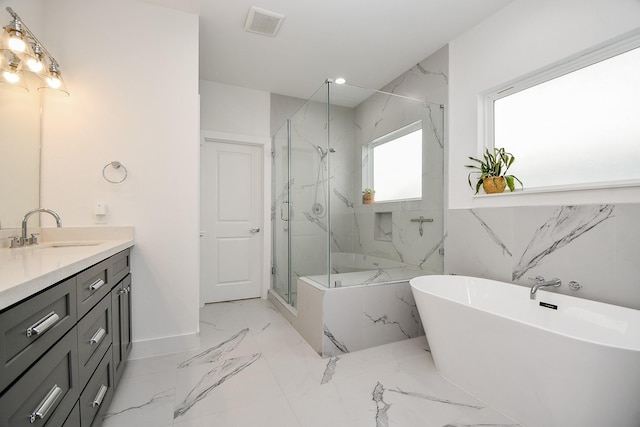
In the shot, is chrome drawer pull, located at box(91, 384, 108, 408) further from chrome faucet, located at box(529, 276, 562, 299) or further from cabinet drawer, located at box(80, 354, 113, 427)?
chrome faucet, located at box(529, 276, 562, 299)

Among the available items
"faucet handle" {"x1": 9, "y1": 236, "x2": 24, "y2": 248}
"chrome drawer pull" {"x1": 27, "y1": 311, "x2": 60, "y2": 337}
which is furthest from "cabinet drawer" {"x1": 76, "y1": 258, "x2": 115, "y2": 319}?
"faucet handle" {"x1": 9, "y1": 236, "x2": 24, "y2": 248}

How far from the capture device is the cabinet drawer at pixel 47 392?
67cm

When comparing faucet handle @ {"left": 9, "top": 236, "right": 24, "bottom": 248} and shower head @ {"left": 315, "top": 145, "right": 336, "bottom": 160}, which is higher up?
shower head @ {"left": 315, "top": 145, "right": 336, "bottom": 160}

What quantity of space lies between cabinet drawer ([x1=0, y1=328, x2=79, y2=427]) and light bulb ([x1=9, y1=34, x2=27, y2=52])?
1.61m

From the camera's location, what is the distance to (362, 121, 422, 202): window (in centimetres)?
275

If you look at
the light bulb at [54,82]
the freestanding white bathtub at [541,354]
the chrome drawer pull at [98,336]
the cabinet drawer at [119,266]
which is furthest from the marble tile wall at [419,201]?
the light bulb at [54,82]

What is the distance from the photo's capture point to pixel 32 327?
0.77m

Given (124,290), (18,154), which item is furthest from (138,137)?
(124,290)

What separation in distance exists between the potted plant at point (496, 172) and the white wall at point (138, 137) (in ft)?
7.45

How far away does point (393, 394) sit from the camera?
5.55ft

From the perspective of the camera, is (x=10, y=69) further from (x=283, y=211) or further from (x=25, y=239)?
(x=283, y=211)

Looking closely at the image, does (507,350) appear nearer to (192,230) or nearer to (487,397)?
(487,397)

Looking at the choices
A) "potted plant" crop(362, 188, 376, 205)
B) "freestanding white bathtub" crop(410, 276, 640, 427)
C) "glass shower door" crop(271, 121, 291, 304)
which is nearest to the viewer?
"freestanding white bathtub" crop(410, 276, 640, 427)

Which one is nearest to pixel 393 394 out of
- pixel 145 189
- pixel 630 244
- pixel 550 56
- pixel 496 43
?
pixel 630 244
